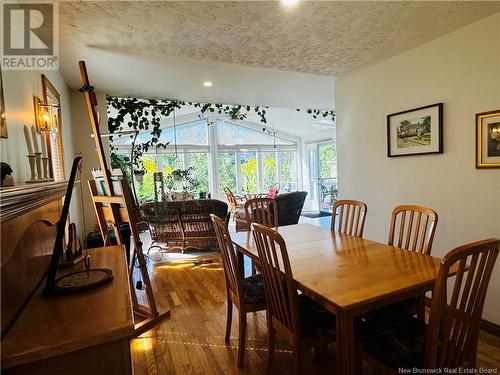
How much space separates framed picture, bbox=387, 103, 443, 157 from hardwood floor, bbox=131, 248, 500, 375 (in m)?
1.58

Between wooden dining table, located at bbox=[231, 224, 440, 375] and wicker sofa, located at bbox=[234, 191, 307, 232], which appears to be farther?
wicker sofa, located at bbox=[234, 191, 307, 232]

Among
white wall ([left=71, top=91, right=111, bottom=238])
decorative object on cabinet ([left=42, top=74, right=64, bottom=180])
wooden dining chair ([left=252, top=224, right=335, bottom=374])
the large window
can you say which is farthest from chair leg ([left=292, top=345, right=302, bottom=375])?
the large window

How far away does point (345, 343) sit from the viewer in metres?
1.30

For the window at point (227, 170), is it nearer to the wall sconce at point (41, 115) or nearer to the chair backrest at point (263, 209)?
the chair backrest at point (263, 209)

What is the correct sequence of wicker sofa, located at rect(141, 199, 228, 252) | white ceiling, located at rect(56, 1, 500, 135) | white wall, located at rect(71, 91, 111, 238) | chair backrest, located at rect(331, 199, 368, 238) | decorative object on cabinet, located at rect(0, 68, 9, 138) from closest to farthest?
decorative object on cabinet, located at rect(0, 68, 9, 138) < white ceiling, located at rect(56, 1, 500, 135) < chair backrest, located at rect(331, 199, 368, 238) < white wall, located at rect(71, 91, 111, 238) < wicker sofa, located at rect(141, 199, 228, 252)

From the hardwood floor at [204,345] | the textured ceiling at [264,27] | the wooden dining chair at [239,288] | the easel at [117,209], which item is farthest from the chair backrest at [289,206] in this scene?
Answer: the wooden dining chair at [239,288]

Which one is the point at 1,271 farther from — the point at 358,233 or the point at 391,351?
the point at 358,233

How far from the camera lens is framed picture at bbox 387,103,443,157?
2.57 m

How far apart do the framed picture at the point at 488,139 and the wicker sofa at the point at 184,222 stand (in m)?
3.18

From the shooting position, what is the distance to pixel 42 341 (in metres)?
0.88

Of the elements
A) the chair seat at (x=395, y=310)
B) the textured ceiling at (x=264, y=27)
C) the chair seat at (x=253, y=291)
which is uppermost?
the textured ceiling at (x=264, y=27)

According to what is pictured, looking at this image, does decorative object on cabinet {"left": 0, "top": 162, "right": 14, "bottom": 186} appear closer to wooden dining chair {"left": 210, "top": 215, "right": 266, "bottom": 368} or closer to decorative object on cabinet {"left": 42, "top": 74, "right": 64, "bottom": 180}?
wooden dining chair {"left": 210, "top": 215, "right": 266, "bottom": 368}

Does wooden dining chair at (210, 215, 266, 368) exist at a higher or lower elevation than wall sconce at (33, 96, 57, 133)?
lower

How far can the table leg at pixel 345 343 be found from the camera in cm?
127
